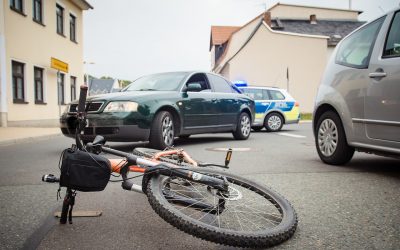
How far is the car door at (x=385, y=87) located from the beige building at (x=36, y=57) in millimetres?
14108

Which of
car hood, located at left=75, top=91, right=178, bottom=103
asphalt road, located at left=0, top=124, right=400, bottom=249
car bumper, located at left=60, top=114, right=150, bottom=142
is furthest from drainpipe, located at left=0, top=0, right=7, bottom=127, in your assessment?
asphalt road, located at left=0, top=124, right=400, bottom=249

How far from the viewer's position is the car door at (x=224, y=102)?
29.7 ft

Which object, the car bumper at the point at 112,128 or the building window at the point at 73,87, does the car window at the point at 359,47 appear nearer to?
the car bumper at the point at 112,128

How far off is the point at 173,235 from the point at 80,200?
1358mm

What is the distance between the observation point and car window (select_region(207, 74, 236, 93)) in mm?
9227

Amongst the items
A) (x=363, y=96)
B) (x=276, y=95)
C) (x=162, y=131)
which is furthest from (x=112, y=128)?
(x=276, y=95)

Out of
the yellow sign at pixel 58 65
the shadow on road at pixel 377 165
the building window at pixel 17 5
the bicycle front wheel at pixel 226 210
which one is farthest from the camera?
the yellow sign at pixel 58 65

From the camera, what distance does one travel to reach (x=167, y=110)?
24.9 ft

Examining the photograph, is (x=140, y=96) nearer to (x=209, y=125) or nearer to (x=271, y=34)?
(x=209, y=125)

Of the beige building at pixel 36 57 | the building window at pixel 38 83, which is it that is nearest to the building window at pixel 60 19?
the beige building at pixel 36 57

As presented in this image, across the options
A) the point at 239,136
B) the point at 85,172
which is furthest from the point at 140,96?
the point at 85,172

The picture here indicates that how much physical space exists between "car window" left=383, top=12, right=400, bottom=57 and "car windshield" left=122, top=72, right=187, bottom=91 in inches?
171

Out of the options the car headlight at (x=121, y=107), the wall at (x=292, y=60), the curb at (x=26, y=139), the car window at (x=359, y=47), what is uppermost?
the wall at (x=292, y=60)

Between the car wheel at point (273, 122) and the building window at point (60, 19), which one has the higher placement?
the building window at point (60, 19)
